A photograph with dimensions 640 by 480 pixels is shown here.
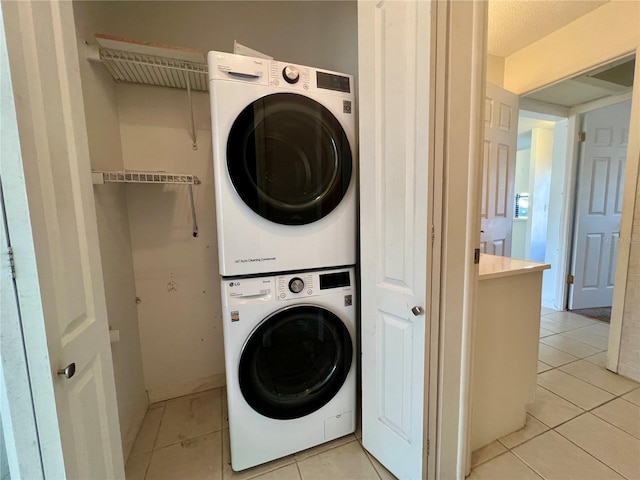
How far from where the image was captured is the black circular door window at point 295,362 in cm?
119

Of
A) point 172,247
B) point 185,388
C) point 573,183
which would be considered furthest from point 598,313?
point 172,247

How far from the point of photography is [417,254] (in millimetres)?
997

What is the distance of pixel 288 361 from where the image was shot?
1265 millimetres

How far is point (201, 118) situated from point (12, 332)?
1.52m

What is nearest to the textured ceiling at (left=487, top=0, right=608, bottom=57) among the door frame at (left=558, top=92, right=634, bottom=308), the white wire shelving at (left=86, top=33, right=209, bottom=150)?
the door frame at (left=558, top=92, right=634, bottom=308)

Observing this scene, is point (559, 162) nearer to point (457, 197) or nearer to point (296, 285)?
point (457, 197)

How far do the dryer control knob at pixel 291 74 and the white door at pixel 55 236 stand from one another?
0.67m

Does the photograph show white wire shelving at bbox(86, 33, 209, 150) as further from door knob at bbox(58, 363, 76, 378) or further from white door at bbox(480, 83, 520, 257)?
white door at bbox(480, 83, 520, 257)

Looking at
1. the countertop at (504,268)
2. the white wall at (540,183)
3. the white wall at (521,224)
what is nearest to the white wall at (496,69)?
the white wall at (540,183)

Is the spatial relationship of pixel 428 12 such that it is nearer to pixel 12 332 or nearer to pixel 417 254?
pixel 417 254

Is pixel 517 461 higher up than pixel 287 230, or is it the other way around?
pixel 287 230

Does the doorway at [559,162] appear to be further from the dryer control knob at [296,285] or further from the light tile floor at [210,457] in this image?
the light tile floor at [210,457]

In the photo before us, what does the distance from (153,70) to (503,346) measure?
2.24 meters

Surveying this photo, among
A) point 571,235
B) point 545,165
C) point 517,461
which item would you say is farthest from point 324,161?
point 545,165
